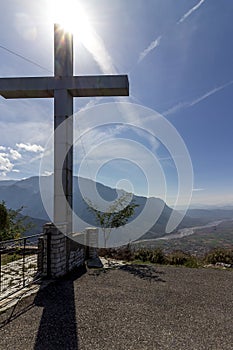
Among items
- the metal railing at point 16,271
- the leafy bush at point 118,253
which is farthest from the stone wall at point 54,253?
the leafy bush at point 118,253

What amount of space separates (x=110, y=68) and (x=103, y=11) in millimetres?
1856

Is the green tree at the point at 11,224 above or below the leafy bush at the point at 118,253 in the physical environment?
above

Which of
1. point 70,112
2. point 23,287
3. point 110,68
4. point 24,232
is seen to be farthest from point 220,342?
point 24,232

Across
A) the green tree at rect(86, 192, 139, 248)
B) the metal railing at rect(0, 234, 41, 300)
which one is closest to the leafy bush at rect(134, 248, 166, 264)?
the green tree at rect(86, 192, 139, 248)

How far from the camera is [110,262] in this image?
8031mm

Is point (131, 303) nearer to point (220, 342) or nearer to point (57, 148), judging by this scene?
point (220, 342)

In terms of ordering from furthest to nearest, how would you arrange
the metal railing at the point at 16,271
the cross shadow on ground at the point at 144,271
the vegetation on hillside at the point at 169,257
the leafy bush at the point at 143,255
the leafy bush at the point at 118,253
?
the leafy bush at the point at 118,253
the leafy bush at the point at 143,255
the vegetation on hillside at the point at 169,257
the cross shadow on ground at the point at 144,271
the metal railing at the point at 16,271

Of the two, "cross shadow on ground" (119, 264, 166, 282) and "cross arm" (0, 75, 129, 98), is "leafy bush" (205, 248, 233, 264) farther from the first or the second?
"cross arm" (0, 75, 129, 98)

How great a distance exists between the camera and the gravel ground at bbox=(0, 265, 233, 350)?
121 inches

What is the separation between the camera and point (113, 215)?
9195mm

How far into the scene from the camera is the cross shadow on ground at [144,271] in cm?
622

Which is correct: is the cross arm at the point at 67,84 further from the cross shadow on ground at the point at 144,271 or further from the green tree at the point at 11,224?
the green tree at the point at 11,224

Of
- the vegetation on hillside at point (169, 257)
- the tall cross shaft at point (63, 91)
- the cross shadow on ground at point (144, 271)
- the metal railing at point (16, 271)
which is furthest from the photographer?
the vegetation on hillside at point (169, 257)

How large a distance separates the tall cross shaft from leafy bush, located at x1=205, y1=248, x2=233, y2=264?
214 inches
